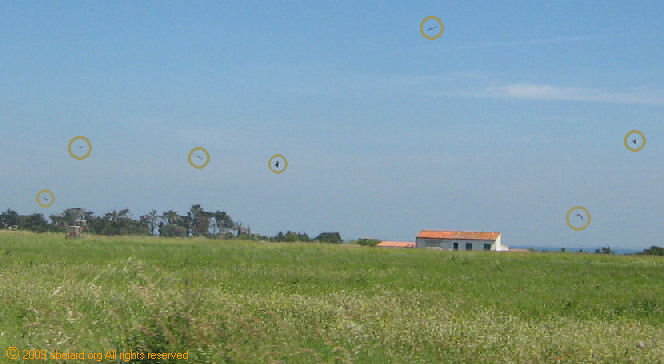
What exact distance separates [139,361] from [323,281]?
15.3 meters

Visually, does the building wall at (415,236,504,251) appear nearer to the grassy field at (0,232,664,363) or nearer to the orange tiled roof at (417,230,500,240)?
the orange tiled roof at (417,230,500,240)

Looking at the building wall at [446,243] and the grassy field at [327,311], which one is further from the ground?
the building wall at [446,243]

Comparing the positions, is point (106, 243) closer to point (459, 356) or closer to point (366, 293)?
point (366, 293)

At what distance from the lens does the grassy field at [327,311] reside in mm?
9273

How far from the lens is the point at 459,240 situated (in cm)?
8356

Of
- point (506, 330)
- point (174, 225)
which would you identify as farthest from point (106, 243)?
point (174, 225)

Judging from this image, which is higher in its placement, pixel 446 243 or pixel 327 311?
pixel 446 243

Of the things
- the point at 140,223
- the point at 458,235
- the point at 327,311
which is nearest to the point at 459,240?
the point at 458,235

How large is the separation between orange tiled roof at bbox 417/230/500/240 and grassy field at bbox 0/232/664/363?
50.9m

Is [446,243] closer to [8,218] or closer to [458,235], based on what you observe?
[458,235]

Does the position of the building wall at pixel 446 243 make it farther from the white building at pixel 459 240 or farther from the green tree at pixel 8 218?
the green tree at pixel 8 218

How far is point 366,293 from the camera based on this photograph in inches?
814

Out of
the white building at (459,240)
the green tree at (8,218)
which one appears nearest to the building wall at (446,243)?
the white building at (459,240)

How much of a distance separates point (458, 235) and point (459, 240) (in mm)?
696
